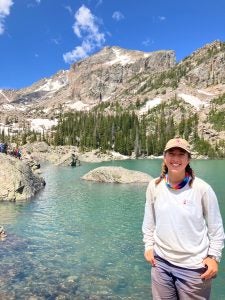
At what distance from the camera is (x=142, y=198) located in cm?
3716

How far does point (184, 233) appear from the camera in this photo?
272 inches

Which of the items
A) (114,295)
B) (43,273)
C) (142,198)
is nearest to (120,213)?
(142,198)

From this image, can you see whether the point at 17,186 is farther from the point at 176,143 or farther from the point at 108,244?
the point at 176,143

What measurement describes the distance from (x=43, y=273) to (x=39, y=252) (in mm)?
3102

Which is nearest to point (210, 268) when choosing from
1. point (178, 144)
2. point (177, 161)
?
point (177, 161)

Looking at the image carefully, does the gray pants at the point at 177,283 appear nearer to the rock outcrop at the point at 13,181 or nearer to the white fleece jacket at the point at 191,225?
the white fleece jacket at the point at 191,225

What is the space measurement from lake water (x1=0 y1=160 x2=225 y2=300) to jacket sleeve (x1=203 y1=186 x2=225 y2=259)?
7797 millimetres

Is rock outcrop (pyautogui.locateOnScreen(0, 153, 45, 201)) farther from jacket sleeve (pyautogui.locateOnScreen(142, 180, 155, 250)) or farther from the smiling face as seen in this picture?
the smiling face

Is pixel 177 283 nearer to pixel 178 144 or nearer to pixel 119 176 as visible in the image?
pixel 178 144

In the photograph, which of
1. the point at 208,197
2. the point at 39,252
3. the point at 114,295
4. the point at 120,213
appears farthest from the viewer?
the point at 120,213

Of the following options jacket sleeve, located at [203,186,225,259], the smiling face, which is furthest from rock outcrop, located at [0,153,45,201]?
jacket sleeve, located at [203,186,225,259]

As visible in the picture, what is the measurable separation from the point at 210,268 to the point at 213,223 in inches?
29.8

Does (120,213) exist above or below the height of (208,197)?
below

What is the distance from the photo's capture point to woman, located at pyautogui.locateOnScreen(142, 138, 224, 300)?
6824 mm
